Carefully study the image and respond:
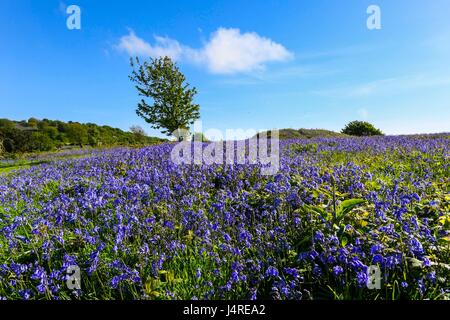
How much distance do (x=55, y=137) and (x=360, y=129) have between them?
3971 centimetres

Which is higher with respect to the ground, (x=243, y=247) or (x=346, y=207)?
(x=346, y=207)

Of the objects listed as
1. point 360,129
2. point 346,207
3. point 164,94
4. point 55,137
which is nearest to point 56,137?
point 55,137

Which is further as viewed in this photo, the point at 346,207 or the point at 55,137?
the point at 55,137

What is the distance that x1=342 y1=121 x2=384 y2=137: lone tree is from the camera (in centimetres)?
3581

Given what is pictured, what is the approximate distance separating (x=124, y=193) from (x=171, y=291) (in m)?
2.85

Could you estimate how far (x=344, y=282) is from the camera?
2.57m

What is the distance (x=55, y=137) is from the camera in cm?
4072

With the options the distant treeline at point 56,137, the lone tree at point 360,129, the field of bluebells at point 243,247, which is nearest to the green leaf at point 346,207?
the field of bluebells at point 243,247

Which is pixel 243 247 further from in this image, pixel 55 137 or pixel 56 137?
pixel 56 137

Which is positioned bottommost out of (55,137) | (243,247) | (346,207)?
(243,247)

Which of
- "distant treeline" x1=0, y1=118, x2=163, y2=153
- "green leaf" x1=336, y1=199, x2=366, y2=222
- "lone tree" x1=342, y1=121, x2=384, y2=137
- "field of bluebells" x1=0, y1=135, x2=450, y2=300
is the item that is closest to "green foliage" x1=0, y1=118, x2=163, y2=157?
"distant treeline" x1=0, y1=118, x2=163, y2=153

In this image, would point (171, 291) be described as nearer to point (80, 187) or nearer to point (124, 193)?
point (124, 193)

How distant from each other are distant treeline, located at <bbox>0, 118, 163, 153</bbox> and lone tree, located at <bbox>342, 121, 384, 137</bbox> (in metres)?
24.3
